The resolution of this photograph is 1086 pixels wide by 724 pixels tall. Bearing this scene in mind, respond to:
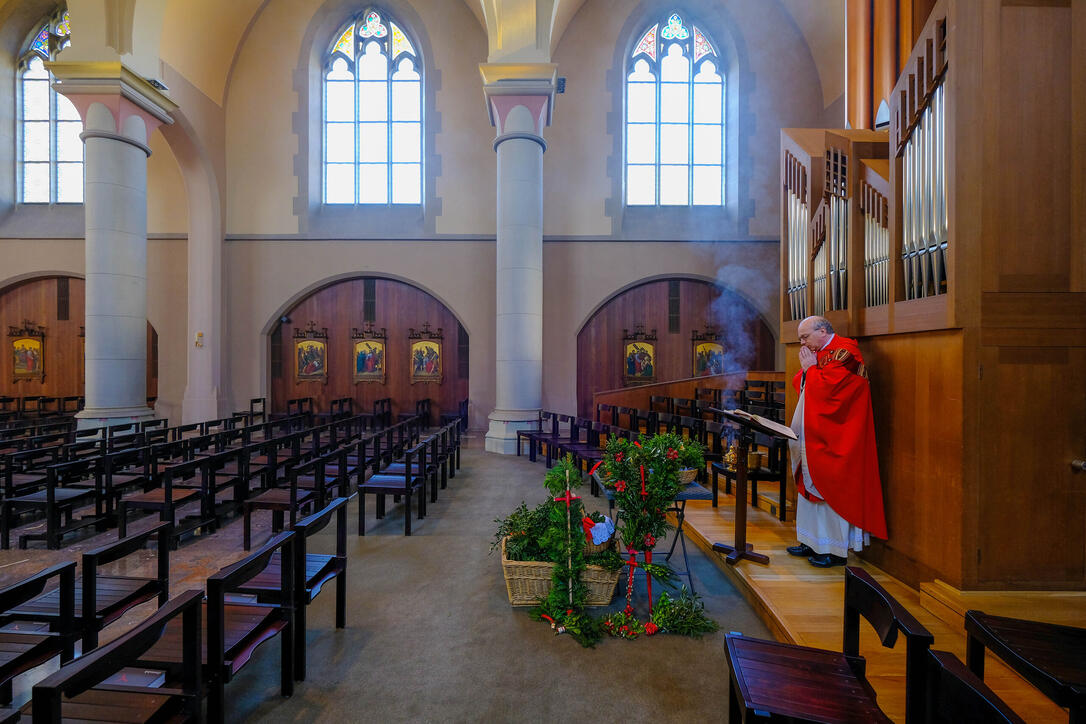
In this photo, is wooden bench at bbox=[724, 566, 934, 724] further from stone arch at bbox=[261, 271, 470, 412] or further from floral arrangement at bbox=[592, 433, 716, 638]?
stone arch at bbox=[261, 271, 470, 412]

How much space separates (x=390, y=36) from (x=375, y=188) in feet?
10.3

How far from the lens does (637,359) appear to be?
11914 millimetres

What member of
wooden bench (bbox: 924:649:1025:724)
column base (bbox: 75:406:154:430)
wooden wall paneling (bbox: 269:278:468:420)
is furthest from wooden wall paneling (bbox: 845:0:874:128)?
column base (bbox: 75:406:154:430)

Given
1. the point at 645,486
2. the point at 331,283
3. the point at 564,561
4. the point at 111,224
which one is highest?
the point at 111,224

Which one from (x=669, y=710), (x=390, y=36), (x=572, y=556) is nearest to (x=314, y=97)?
(x=390, y=36)

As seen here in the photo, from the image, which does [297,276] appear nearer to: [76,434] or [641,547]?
[76,434]

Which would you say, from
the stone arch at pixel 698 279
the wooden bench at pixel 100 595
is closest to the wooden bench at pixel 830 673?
the wooden bench at pixel 100 595

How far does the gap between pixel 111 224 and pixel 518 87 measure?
671 cm

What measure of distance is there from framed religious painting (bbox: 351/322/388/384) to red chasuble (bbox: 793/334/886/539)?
386 inches

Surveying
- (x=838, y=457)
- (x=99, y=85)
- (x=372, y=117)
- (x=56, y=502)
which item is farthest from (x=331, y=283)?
(x=838, y=457)

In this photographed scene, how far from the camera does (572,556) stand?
130 inches

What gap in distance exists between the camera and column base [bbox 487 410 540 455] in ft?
30.3

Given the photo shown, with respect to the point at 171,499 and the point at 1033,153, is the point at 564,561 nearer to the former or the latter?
the point at 171,499

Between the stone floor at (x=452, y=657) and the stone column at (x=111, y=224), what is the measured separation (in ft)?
17.6
